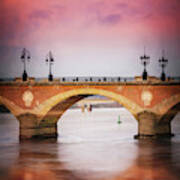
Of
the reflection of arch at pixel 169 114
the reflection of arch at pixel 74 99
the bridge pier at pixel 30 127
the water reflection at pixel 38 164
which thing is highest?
the reflection of arch at pixel 74 99

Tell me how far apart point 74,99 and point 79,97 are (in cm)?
64

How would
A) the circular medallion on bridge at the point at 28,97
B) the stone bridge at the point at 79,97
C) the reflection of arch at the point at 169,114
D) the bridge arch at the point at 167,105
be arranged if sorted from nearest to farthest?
the bridge arch at the point at 167,105 < the reflection of arch at the point at 169,114 < the stone bridge at the point at 79,97 < the circular medallion on bridge at the point at 28,97

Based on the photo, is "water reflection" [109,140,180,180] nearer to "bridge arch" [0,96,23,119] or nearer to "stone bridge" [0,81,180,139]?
"stone bridge" [0,81,180,139]

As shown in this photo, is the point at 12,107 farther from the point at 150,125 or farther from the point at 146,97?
the point at 150,125

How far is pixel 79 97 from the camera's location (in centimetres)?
5266

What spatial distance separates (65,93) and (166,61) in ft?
37.7

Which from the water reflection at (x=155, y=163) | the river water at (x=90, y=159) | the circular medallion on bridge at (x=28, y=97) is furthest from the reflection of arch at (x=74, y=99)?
the water reflection at (x=155, y=163)

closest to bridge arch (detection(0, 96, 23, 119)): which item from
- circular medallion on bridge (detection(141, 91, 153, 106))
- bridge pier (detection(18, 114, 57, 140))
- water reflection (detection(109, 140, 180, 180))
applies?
bridge pier (detection(18, 114, 57, 140))

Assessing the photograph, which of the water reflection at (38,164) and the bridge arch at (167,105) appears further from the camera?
the bridge arch at (167,105)

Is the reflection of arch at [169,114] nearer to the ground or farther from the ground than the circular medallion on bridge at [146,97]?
nearer to the ground

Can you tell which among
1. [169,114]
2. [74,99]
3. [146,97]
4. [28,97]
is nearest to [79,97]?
[74,99]

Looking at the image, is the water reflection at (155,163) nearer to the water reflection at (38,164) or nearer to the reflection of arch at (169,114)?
the reflection of arch at (169,114)

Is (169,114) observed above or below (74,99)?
below

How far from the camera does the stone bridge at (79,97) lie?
47.1 meters
